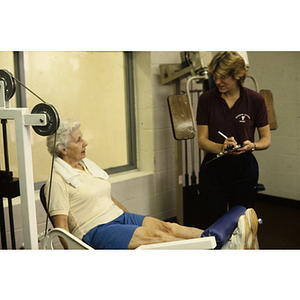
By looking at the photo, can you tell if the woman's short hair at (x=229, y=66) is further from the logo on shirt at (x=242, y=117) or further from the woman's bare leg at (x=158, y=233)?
the woman's bare leg at (x=158, y=233)

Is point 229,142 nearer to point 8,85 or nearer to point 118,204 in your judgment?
point 118,204

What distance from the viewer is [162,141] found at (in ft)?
6.52

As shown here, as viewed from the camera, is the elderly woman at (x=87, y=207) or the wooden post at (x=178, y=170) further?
the wooden post at (x=178, y=170)

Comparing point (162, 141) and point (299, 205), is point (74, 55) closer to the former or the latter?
point (162, 141)

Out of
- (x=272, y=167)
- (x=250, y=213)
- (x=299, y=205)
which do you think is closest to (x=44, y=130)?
(x=250, y=213)

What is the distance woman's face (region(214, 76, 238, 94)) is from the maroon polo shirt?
0.12ft

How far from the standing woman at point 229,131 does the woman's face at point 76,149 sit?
0.69m

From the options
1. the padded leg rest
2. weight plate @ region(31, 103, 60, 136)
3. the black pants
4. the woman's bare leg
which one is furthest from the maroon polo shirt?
weight plate @ region(31, 103, 60, 136)

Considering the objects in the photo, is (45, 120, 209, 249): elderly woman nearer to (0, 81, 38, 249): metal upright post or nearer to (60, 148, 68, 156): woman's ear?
(60, 148, 68, 156): woman's ear

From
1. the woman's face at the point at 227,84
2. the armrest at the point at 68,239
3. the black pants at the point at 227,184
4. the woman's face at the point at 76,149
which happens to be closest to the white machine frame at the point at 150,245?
the armrest at the point at 68,239

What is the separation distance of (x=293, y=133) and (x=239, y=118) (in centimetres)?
38

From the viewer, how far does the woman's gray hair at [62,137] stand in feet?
5.54

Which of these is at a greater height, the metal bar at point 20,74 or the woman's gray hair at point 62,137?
the metal bar at point 20,74

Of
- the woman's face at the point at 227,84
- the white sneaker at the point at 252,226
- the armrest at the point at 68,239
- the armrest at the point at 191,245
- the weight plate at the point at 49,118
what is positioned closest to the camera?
the weight plate at the point at 49,118
